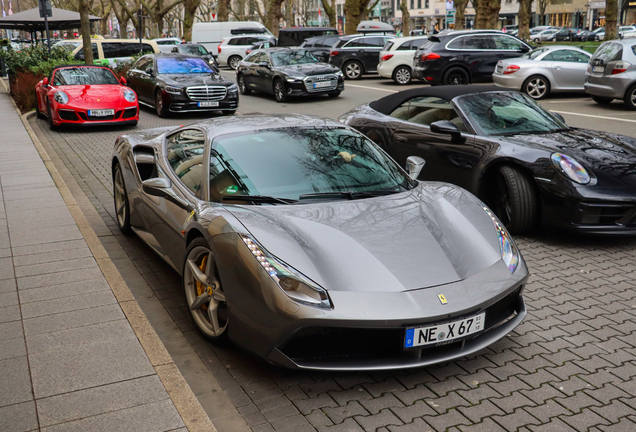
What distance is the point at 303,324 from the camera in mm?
3252

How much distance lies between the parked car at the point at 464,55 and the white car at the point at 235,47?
17.7 meters

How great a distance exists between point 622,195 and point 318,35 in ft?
96.7

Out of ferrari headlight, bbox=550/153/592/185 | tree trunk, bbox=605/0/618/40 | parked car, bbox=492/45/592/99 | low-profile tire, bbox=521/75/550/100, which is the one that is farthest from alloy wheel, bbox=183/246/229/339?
tree trunk, bbox=605/0/618/40

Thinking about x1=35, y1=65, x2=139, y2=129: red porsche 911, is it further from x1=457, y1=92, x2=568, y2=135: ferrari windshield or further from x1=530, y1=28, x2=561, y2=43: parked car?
x1=530, y1=28, x2=561, y2=43: parked car

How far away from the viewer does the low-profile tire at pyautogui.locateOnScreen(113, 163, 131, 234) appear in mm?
6215

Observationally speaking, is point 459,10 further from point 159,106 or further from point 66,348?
point 66,348

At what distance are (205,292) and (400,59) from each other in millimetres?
20315

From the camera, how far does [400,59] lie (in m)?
23.1

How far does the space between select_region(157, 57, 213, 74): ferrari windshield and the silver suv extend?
32.0 feet

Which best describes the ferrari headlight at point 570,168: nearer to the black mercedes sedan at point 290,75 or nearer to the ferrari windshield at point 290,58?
the black mercedes sedan at point 290,75

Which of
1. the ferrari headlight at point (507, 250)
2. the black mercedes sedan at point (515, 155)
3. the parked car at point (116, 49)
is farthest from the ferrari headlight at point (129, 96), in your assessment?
the parked car at point (116, 49)

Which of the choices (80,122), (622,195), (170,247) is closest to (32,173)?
(80,122)

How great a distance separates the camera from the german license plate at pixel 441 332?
10.8ft

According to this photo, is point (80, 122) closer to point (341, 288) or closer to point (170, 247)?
point (170, 247)
